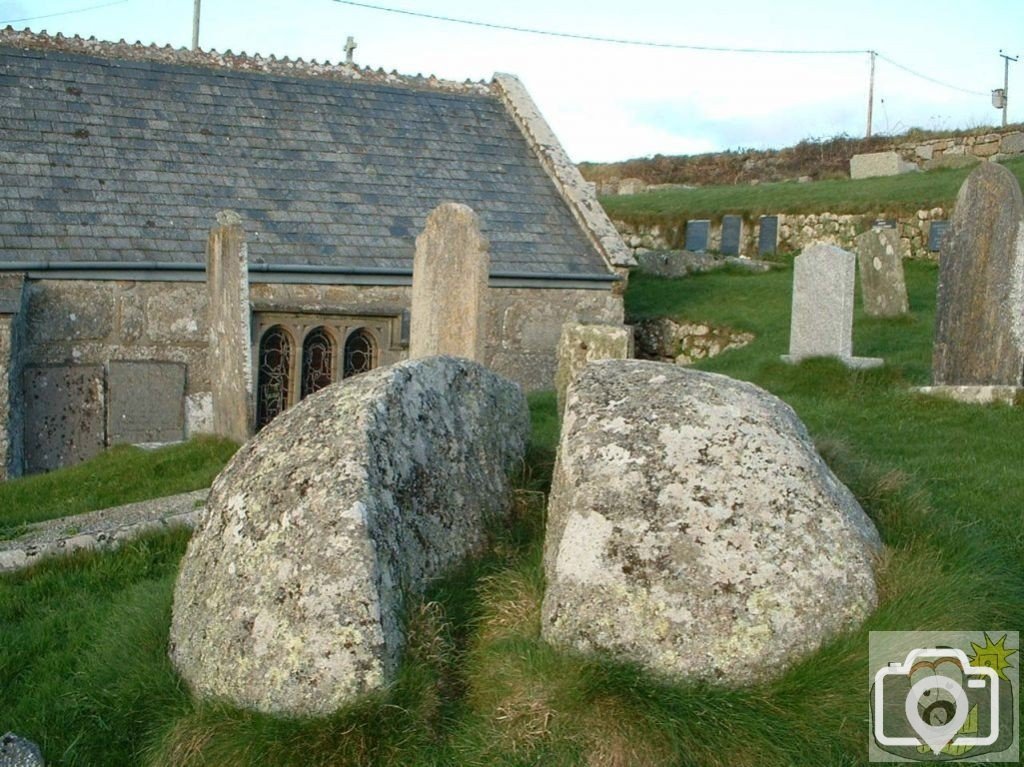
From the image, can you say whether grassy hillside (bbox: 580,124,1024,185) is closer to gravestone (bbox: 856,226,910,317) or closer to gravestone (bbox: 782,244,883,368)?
gravestone (bbox: 856,226,910,317)

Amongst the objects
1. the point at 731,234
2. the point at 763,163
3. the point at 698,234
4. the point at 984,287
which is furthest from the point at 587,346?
the point at 763,163

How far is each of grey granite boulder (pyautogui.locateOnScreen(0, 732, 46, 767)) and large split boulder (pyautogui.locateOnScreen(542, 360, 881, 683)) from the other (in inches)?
68.5

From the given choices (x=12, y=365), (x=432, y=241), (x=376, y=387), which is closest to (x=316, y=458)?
(x=376, y=387)

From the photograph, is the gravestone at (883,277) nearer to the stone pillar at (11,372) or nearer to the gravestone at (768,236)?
the gravestone at (768,236)

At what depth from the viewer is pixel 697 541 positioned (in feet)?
13.2

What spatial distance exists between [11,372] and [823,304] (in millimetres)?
8845

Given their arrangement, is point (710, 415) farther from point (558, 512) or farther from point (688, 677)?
point (688, 677)

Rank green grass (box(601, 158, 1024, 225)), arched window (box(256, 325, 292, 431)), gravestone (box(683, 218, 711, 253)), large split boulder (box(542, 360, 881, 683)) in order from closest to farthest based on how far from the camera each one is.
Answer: large split boulder (box(542, 360, 881, 683)), arched window (box(256, 325, 292, 431)), green grass (box(601, 158, 1024, 225)), gravestone (box(683, 218, 711, 253))

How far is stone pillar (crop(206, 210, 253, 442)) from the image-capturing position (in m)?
10.6

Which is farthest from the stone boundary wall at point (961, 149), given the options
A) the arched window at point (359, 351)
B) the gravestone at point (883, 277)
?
the arched window at point (359, 351)

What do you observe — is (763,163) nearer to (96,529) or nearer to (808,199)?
(808,199)

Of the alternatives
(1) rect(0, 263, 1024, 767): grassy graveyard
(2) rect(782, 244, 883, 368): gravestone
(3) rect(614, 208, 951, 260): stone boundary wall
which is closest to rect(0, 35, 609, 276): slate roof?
(2) rect(782, 244, 883, 368): gravestone

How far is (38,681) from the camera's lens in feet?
15.3

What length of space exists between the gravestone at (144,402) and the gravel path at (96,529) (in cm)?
582
